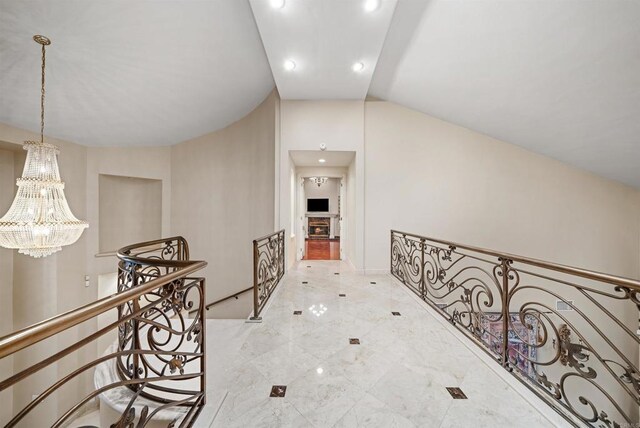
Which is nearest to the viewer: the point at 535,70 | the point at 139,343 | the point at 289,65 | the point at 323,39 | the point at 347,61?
the point at 139,343

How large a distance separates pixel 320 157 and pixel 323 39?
2.73 metres

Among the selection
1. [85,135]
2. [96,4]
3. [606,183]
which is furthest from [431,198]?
[85,135]

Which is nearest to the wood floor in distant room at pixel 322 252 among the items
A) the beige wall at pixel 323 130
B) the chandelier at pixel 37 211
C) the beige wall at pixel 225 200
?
the beige wall at pixel 225 200

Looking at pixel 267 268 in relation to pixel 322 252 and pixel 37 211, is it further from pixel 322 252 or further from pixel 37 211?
pixel 322 252

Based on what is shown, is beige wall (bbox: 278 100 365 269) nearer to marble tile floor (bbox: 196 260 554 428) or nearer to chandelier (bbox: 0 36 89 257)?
marble tile floor (bbox: 196 260 554 428)

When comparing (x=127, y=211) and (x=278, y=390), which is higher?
(x=127, y=211)

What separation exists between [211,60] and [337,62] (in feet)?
6.26

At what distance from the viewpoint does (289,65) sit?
13.7 feet

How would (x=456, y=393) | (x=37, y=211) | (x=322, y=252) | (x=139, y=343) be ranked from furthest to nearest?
(x=322, y=252), (x=37, y=211), (x=456, y=393), (x=139, y=343)

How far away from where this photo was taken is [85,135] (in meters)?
4.59

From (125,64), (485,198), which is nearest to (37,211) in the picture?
(125,64)

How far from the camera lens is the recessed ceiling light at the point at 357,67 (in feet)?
13.6

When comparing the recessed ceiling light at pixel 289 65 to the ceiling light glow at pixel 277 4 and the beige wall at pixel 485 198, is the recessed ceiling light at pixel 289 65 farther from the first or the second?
the beige wall at pixel 485 198

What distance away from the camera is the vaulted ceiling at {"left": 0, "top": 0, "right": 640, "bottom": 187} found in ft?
8.76
